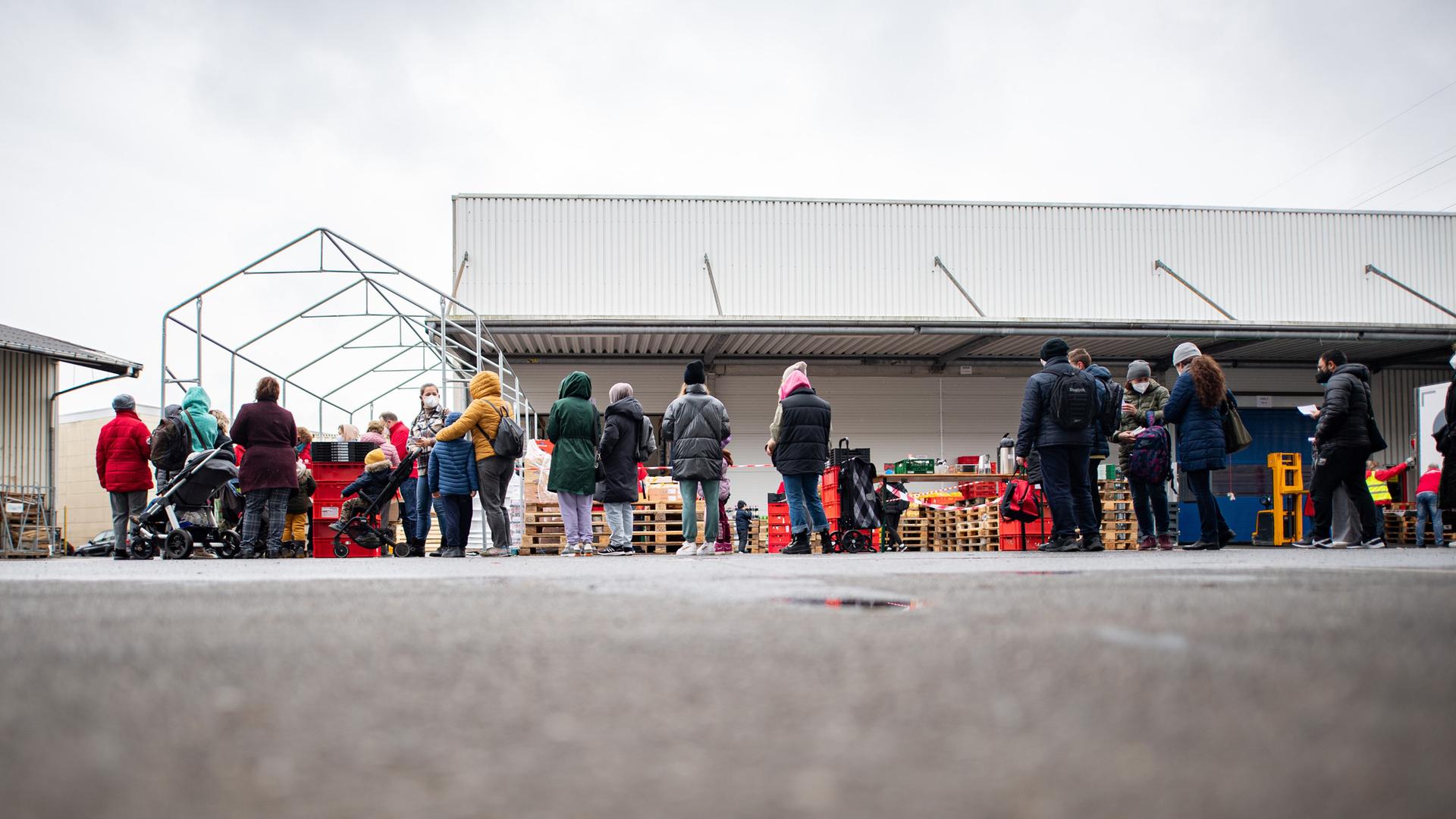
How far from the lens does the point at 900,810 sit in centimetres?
98

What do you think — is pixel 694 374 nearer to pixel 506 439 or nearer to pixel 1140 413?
pixel 506 439

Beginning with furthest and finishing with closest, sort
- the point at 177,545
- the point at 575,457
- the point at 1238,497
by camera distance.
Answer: the point at 1238,497 → the point at 177,545 → the point at 575,457

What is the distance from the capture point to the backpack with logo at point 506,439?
927cm

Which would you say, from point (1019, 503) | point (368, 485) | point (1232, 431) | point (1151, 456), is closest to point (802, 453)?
point (1019, 503)

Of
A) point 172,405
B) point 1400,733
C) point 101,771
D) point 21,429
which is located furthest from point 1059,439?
point 21,429

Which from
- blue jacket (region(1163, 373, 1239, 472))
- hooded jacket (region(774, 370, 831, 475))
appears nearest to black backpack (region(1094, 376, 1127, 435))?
blue jacket (region(1163, 373, 1239, 472))

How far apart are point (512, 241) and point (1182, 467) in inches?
596

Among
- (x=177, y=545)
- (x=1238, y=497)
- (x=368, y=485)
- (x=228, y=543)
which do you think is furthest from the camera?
(x=1238, y=497)

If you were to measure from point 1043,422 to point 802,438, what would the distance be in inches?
94.3

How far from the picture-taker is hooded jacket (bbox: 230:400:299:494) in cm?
972

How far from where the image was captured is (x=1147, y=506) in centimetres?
930

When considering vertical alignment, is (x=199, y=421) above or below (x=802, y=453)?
above

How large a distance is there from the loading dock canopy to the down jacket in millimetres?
6946

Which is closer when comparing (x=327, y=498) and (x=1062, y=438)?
(x=1062, y=438)
